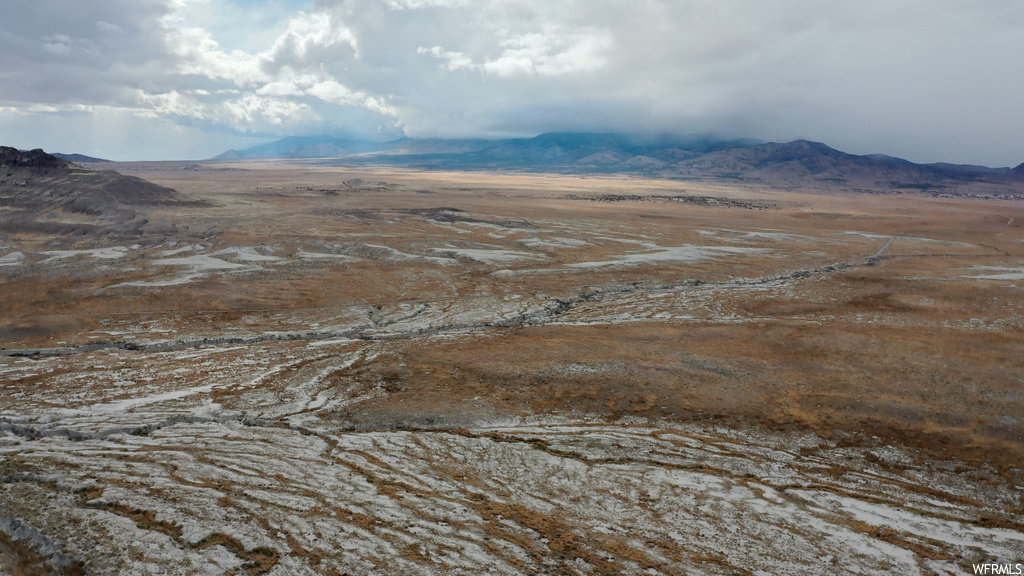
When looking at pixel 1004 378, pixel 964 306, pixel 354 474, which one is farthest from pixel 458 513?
pixel 964 306

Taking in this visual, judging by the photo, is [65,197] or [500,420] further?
[65,197]

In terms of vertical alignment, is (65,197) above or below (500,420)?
above

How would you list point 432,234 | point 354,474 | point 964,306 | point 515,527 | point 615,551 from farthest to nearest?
point 432,234, point 964,306, point 354,474, point 515,527, point 615,551

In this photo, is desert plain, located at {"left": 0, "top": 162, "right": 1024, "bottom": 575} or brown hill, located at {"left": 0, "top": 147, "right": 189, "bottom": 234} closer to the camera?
desert plain, located at {"left": 0, "top": 162, "right": 1024, "bottom": 575}

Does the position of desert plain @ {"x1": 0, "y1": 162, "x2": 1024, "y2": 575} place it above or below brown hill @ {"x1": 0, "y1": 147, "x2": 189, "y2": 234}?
below

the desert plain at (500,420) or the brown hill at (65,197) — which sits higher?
the brown hill at (65,197)

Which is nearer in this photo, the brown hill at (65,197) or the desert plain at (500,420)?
the desert plain at (500,420)

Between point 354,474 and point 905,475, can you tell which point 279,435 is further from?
point 905,475

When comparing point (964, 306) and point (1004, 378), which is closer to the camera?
point (1004, 378)
